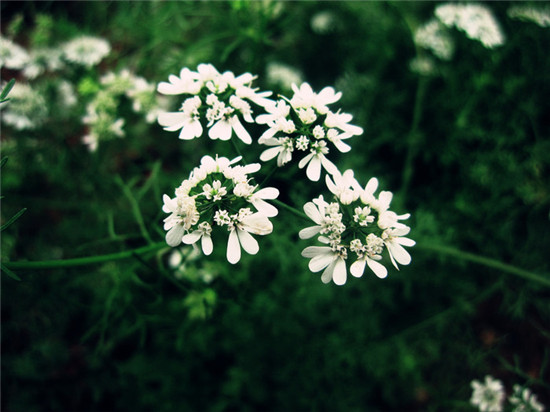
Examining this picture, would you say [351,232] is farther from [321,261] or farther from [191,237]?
[191,237]

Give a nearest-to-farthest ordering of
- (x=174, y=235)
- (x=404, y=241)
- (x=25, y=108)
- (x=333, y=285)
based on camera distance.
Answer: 1. (x=174, y=235)
2. (x=404, y=241)
3. (x=25, y=108)
4. (x=333, y=285)

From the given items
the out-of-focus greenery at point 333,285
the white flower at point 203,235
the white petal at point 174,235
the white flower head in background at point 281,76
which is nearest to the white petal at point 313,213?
the white flower at point 203,235

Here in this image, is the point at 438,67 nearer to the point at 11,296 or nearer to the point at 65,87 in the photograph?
the point at 65,87

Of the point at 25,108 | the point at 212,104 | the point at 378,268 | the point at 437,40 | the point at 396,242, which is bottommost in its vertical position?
the point at 378,268

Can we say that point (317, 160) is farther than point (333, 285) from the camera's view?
No

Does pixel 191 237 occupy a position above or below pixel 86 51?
below

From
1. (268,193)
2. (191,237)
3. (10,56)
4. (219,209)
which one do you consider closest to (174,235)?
(191,237)

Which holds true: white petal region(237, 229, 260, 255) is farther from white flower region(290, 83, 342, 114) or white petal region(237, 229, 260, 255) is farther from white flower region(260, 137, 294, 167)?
white flower region(290, 83, 342, 114)

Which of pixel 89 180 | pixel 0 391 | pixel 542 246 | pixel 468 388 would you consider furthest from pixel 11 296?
pixel 542 246
